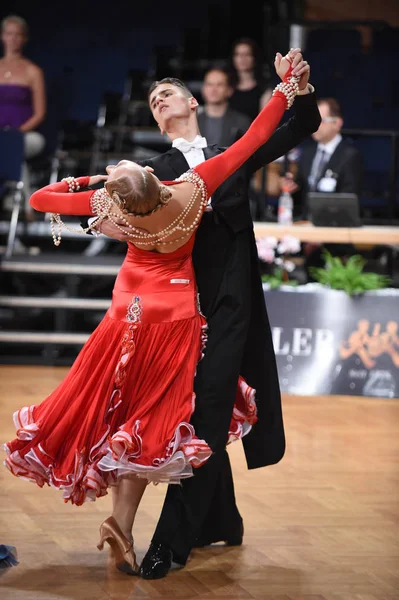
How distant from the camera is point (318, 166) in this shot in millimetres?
7121

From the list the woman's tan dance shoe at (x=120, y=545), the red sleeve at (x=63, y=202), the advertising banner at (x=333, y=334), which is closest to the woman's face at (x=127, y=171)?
the red sleeve at (x=63, y=202)

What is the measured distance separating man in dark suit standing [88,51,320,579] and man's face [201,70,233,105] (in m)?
3.82

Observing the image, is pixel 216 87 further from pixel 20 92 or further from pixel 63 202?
pixel 63 202

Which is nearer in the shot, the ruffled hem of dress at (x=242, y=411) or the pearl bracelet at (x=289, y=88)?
the pearl bracelet at (x=289, y=88)

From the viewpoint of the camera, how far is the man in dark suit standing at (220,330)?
3.10m

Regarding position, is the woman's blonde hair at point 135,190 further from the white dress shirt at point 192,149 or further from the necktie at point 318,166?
the necktie at point 318,166

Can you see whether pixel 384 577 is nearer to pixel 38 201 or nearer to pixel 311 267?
pixel 38 201

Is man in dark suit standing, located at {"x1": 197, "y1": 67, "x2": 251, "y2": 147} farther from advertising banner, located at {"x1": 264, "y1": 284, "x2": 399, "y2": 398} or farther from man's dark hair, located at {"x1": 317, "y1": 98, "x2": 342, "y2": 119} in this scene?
advertising banner, located at {"x1": 264, "y1": 284, "x2": 399, "y2": 398}

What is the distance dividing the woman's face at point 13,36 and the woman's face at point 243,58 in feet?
5.28

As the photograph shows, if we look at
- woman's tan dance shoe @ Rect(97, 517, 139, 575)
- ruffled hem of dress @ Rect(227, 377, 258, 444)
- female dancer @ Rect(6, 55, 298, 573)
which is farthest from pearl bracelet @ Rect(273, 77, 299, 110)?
woman's tan dance shoe @ Rect(97, 517, 139, 575)

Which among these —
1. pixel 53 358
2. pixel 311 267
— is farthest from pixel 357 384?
pixel 53 358

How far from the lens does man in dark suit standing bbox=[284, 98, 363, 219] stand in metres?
7.01

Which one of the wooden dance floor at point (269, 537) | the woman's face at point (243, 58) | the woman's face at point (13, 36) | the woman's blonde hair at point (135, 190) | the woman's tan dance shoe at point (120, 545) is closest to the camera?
the woman's blonde hair at point (135, 190)

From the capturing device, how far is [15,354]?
24.0 ft
